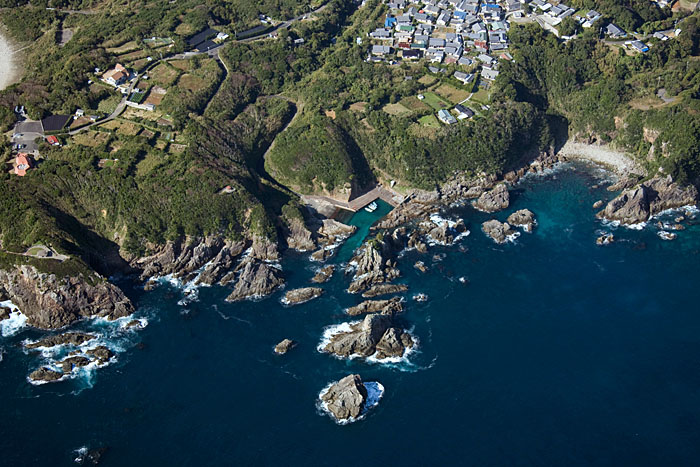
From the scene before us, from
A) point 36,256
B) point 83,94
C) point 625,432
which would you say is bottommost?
point 625,432

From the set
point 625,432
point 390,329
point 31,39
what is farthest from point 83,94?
point 625,432

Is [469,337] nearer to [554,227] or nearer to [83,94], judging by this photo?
[554,227]

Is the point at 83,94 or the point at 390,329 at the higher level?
the point at 83,94

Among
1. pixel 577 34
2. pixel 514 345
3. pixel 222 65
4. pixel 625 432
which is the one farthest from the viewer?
pixel 577 34

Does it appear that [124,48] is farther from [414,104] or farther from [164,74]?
[414,104]

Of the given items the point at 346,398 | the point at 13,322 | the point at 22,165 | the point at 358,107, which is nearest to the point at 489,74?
the point at 358,107

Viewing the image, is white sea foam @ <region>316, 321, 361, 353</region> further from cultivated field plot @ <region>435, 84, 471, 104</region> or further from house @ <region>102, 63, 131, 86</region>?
house @ <region>102, 63, 131, 86</region>

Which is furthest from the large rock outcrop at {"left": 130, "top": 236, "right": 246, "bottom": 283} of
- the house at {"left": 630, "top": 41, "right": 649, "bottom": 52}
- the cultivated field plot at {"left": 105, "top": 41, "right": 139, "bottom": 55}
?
the house at {"left": 630, "top": 41, "right": 649, "bottom": 52}
